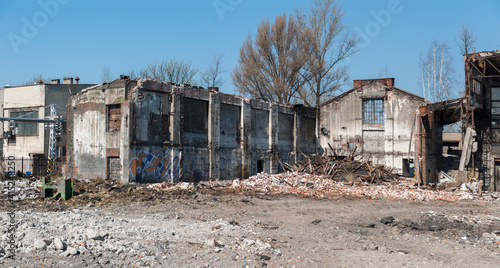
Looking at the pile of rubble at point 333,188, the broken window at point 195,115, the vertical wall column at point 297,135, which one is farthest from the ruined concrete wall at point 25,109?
the pile of rubble at point 333,188

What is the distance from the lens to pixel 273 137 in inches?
1110

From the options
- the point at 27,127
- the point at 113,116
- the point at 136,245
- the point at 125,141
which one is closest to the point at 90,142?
the point at 113,116

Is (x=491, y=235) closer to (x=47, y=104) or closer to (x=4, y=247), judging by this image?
(x=4, y=247)

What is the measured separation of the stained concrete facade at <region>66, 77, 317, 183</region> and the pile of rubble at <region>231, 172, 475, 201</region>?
2.56 metres

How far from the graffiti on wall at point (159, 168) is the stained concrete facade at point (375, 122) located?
10468 mm

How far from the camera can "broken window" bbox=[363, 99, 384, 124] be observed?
29.5 m

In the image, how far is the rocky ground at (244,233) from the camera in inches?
278

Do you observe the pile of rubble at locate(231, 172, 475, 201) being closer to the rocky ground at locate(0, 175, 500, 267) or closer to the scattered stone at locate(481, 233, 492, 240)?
the rocky ground at locate(0, 175, 500, 267)

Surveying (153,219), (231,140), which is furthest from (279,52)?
(153,219)

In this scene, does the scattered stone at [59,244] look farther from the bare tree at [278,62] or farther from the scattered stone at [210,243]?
the bare tree at [278,62]

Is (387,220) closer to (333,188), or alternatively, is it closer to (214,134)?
(333,188)

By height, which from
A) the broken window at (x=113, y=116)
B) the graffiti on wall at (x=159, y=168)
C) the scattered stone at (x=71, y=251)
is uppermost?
the broken window at (x=113, y=116)

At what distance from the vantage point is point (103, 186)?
747 inches

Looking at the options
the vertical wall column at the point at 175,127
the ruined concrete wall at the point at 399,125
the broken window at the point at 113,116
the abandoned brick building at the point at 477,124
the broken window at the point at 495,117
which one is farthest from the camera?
the ruined concrete wall at the point at 399,125
